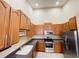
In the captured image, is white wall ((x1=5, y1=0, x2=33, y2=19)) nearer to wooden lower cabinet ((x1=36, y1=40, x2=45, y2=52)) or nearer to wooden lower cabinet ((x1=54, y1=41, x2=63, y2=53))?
wooden lower cabinet ((x1=36, y1=40, x2=45, y2=52))

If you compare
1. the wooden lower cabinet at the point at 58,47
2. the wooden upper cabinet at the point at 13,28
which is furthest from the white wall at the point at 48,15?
the wooden upper cabinet at the point at 13,28

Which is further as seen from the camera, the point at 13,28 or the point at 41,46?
the point at 41,46

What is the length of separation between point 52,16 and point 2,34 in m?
5.15

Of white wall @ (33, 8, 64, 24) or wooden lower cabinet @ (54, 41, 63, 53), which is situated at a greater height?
white wall @ (33, 8, 64, 24)

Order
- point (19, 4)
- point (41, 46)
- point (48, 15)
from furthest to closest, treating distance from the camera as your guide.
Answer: point (48, 15) → point (41, 46) → point (19, 4)

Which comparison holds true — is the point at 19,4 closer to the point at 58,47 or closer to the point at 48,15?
the point at 58,47

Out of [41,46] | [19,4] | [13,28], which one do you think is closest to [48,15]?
[41,46]

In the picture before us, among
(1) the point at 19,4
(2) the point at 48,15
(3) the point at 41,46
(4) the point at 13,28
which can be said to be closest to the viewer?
(4) the point at 13,28

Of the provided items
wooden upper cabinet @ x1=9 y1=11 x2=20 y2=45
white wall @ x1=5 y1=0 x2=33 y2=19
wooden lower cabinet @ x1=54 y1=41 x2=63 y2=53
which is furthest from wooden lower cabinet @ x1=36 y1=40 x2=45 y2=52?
wooden upper cabinet @ x1=9 y1=11 x2=20 y2=45

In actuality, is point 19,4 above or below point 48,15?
below

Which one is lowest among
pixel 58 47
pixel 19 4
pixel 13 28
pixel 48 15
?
pixel 58 47

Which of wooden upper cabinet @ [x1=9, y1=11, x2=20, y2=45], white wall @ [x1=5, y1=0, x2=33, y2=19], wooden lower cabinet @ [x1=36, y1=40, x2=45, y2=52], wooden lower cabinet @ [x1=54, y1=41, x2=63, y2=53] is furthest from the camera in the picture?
wooden lower cabinet @ [x1=36, y1=40, x2=45, y2=52]

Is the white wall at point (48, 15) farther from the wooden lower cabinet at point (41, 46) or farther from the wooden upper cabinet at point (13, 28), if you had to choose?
the wooden upper cabinet at point (13, 28)

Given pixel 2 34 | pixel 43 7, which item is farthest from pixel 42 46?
pixel 2 34
